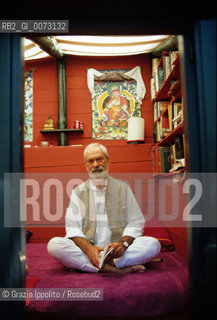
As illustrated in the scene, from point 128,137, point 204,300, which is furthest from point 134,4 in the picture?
point 128,137

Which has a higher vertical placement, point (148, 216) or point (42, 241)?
point (148, 216)

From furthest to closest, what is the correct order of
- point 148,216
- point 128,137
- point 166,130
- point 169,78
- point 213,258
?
point 128,137, point 148,216, point 166,130, point 169,78, point 213,258

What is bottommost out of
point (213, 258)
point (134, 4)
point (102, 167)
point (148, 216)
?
point (148, 216)

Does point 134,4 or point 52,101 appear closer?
point 134,4

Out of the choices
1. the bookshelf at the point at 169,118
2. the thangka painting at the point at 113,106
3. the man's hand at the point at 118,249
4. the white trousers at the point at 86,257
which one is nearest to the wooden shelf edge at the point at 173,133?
the bookshelf at the point at 169,118

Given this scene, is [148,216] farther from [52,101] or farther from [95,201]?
[52,101]

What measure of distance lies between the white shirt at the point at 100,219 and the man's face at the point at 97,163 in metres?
0.12

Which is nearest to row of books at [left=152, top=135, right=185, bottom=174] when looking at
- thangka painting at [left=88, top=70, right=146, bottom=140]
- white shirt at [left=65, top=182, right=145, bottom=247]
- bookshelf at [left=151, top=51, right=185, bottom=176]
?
bookshelf at [left=151, top=51, right=185, bottom=176]

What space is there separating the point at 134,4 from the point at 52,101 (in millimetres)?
3247

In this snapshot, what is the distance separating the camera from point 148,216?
3.75 metres

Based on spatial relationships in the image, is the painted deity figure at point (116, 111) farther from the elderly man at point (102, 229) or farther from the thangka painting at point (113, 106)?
the elderly man at point (102, 229)

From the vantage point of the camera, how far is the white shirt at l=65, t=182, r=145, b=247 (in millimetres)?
2400

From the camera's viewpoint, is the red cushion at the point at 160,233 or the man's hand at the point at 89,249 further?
the red cushion at the point at 160,233

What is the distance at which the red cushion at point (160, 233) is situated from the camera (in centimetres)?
298
